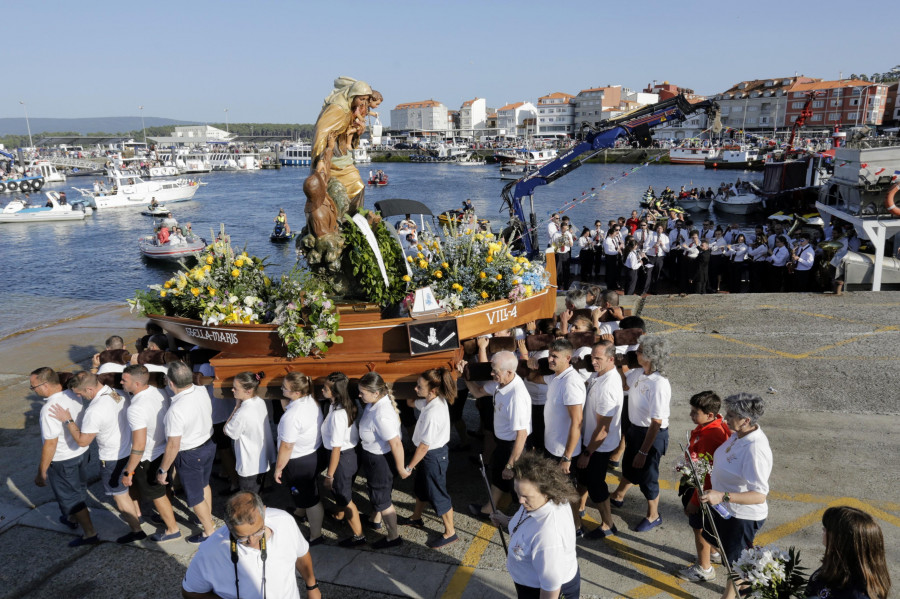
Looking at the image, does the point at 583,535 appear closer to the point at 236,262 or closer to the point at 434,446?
the point at 434,446

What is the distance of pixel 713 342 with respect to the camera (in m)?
10.1

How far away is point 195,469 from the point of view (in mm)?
5402

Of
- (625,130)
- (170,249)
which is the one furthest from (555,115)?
(625,130)

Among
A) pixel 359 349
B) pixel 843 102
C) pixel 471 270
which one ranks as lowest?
pixel 359 349

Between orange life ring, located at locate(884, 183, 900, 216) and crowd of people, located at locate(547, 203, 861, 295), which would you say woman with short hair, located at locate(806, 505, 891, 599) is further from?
orange life ring, located at locate(884, 183, 900, 216)

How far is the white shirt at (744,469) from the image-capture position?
398cm

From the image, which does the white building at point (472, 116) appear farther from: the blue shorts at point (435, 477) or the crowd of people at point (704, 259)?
the blue shorts at point (435, 477)

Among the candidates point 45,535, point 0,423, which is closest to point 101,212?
point 0,423

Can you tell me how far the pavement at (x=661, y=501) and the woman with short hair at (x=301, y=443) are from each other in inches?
21.7

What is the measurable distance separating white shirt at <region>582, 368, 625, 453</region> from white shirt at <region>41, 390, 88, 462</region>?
4.62 m

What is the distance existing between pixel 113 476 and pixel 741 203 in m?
40.5

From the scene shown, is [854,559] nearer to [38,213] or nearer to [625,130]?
[625,130]

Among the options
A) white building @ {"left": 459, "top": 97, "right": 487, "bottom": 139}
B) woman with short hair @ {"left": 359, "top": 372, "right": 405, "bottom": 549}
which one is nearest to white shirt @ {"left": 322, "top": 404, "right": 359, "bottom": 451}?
woman with short hair @ {"left": 359, "top": 372, "right": 405, "bottom": 549}

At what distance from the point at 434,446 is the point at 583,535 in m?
1.65
